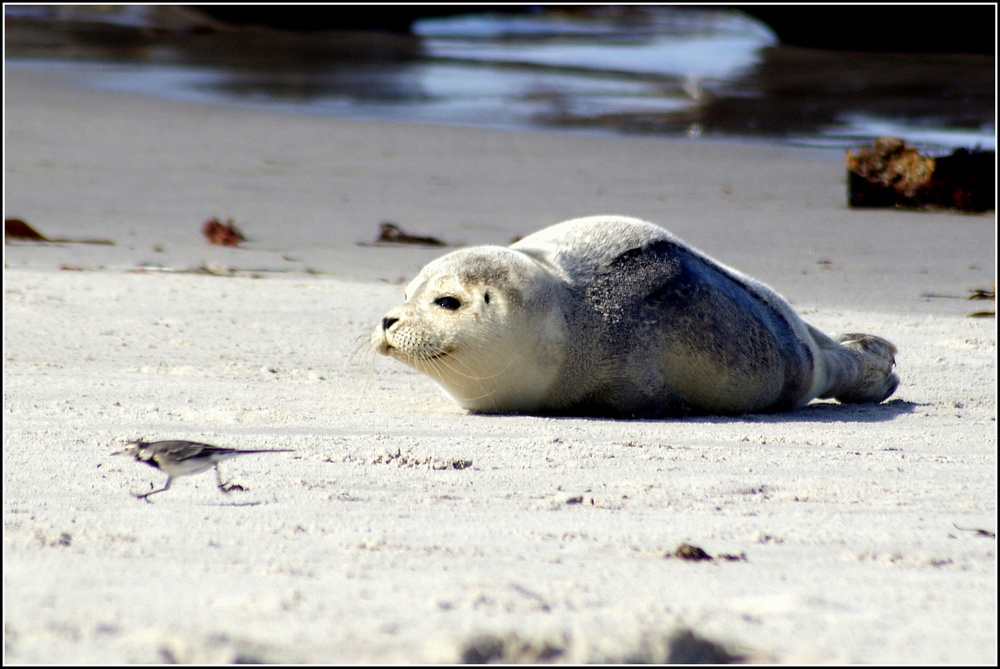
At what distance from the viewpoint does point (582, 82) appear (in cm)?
1908

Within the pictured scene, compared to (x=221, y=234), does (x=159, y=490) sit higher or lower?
higher

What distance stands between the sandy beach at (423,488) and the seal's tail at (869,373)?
10 centimetres

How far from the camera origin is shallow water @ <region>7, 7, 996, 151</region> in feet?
48.8

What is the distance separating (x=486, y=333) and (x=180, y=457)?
1.59 metres

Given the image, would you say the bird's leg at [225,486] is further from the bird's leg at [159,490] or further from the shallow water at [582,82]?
the shallow water at [582,82]

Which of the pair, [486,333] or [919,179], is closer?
[486,333]

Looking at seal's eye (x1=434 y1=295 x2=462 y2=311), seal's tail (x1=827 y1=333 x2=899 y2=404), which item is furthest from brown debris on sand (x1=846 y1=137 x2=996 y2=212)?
seal's eye (x1=434 y1=295 x2=462 y2=311)

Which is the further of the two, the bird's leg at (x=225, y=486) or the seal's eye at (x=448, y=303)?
the seal's eye at (x=448, y=303)

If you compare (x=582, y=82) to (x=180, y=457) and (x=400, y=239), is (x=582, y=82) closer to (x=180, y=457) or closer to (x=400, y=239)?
(x=400, y=239)

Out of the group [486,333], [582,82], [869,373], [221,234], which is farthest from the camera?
[582,82]

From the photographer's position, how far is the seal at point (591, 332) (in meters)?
4.25

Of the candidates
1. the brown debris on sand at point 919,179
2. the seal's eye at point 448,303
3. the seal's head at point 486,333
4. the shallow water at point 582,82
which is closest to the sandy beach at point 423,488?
the seal's head at point 486,333

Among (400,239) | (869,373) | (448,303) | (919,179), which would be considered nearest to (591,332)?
(448,303)

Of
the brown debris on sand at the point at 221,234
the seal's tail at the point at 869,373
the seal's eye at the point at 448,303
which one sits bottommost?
the brown debris on sand at the point at 221,234
